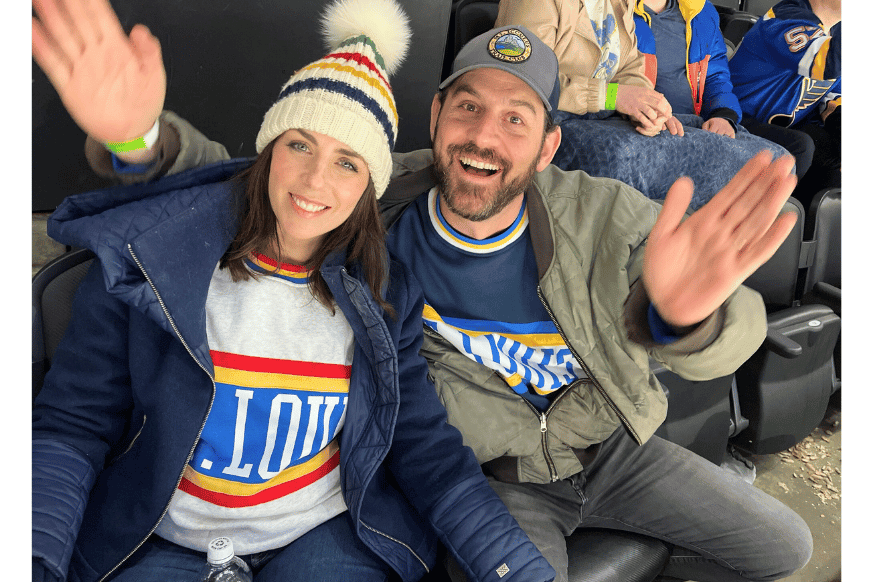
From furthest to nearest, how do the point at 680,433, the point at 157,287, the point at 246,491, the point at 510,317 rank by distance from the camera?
1. the point at 680,433
2. the point at 510,317
3. the point at 246,491
4. the point at 157,287

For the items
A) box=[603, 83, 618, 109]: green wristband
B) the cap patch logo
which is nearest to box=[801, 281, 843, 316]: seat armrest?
box=[603, 83, 618, 109]: green wristband

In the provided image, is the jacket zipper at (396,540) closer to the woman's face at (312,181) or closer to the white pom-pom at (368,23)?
the woman's face at (312,181)

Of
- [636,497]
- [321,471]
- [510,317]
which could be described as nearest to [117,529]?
[321,471]

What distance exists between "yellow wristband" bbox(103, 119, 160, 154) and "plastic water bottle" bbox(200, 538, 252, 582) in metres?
0.65

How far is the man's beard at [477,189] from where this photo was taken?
1244 mm

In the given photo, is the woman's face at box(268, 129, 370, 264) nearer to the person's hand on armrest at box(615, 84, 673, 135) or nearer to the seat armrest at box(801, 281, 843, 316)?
the person's hand on armrest at box(615, 84, 673, 135)

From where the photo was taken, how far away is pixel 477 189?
124 centimetres

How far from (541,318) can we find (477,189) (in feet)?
1.08

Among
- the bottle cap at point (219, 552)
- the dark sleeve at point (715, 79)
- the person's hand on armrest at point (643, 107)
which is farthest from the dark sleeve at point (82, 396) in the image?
the dark sleeve at point (715, 79)

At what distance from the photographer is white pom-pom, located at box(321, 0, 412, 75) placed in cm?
107

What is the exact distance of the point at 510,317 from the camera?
50.7 inches

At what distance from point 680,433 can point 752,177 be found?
3.57 ft
